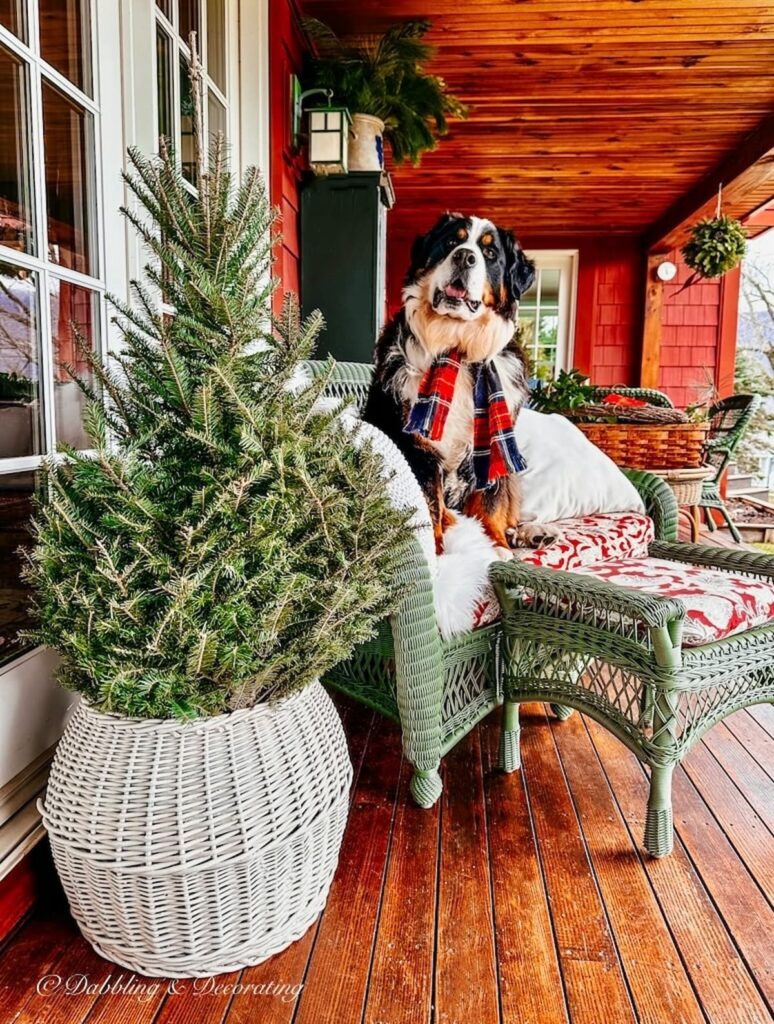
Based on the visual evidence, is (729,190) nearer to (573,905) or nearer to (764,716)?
(764,716)

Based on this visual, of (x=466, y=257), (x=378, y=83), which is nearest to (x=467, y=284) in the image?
(x=466, y=257)

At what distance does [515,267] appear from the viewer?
1.94 m

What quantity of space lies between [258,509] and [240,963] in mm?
721

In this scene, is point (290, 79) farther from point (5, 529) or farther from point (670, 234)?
point (670, 234)

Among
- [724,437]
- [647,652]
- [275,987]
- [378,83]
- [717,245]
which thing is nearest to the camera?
[275,987]

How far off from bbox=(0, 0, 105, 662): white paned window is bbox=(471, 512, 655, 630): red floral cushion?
46.5 inches

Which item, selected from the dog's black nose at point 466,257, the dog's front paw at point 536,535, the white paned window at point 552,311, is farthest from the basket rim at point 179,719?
the white paned window at point 552,311

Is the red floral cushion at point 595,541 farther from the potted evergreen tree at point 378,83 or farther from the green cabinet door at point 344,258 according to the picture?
the potted evergreen tree at point 378,83

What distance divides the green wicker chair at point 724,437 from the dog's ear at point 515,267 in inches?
113

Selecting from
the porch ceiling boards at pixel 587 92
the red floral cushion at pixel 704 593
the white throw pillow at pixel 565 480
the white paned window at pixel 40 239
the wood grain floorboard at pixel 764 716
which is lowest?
the wood grain floorboard at pixel 764 716

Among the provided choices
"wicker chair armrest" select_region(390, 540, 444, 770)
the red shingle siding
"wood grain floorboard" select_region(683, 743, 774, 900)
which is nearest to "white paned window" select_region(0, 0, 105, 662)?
"wicker chair armrest" select_region(390, 540, 444, 770)

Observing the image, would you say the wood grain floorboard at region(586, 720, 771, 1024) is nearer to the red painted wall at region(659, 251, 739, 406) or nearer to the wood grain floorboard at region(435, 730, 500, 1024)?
the wood grain floorboard at region(435, 730, 500, 1024)

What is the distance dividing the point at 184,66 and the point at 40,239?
→ 101 centimetres

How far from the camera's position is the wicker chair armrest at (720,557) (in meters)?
1.82
